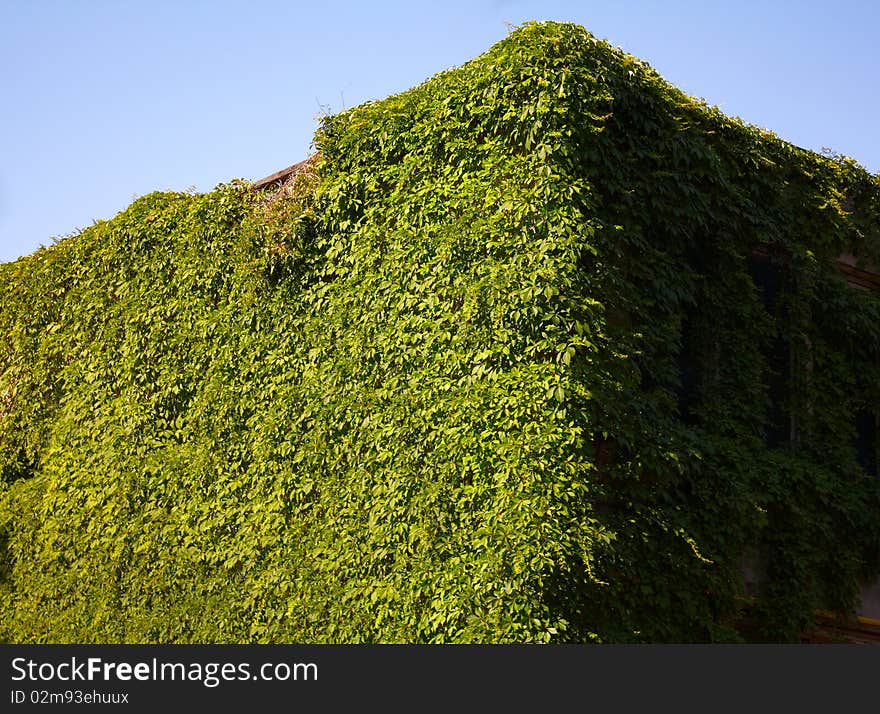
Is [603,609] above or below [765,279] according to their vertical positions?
below

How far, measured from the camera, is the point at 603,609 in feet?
25.8

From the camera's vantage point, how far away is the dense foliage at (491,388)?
805cm

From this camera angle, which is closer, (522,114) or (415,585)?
(415,585)

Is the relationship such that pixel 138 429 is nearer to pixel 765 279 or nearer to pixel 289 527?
pixel 289 527

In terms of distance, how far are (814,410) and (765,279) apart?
4.57 feet

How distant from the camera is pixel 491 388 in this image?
8148 millimetres

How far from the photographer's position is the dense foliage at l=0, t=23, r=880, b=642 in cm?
805

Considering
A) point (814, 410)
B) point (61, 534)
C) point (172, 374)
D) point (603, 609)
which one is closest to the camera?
point (603, 609)

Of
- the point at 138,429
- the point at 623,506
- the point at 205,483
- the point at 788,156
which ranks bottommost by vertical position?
the point at 623,506

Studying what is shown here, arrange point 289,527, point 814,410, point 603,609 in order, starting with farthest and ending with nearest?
point 814,410 < point 289,527 < point 603,609

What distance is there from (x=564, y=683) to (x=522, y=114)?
450 centimetres

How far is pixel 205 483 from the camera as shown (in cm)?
1048

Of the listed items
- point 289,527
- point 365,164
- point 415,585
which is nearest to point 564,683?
point 415,585

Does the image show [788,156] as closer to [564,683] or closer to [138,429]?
[564,683]
